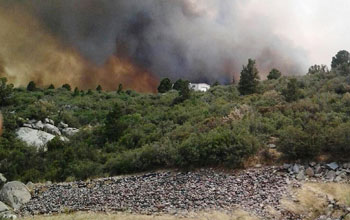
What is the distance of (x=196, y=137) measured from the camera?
63.2 feet

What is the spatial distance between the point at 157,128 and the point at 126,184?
9540mm

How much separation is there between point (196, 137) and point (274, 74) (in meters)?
37.5

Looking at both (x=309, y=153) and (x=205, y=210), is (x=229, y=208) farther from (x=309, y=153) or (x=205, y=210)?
(x=309, y=153)

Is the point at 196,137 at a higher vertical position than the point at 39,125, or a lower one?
lower

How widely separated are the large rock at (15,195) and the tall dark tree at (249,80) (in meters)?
26.4

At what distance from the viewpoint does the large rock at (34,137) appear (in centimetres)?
2908

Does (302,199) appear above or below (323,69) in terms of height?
below

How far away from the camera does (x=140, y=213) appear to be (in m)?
14.2

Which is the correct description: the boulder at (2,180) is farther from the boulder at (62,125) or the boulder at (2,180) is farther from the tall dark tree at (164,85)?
the tall dark tree at (164,85)

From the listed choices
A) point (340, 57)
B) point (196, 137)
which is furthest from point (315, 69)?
point (196, 137)

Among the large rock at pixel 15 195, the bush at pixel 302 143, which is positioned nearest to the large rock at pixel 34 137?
the large rock at pixel 15 195

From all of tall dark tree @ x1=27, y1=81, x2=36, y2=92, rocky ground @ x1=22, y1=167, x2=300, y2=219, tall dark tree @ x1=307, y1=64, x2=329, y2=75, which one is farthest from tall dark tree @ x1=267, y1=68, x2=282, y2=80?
tall dark tree @ x1=27, y1=81, x2=36, y2=92

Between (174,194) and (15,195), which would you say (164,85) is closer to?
(15,195)

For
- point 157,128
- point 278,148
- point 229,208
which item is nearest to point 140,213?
point 229,208
